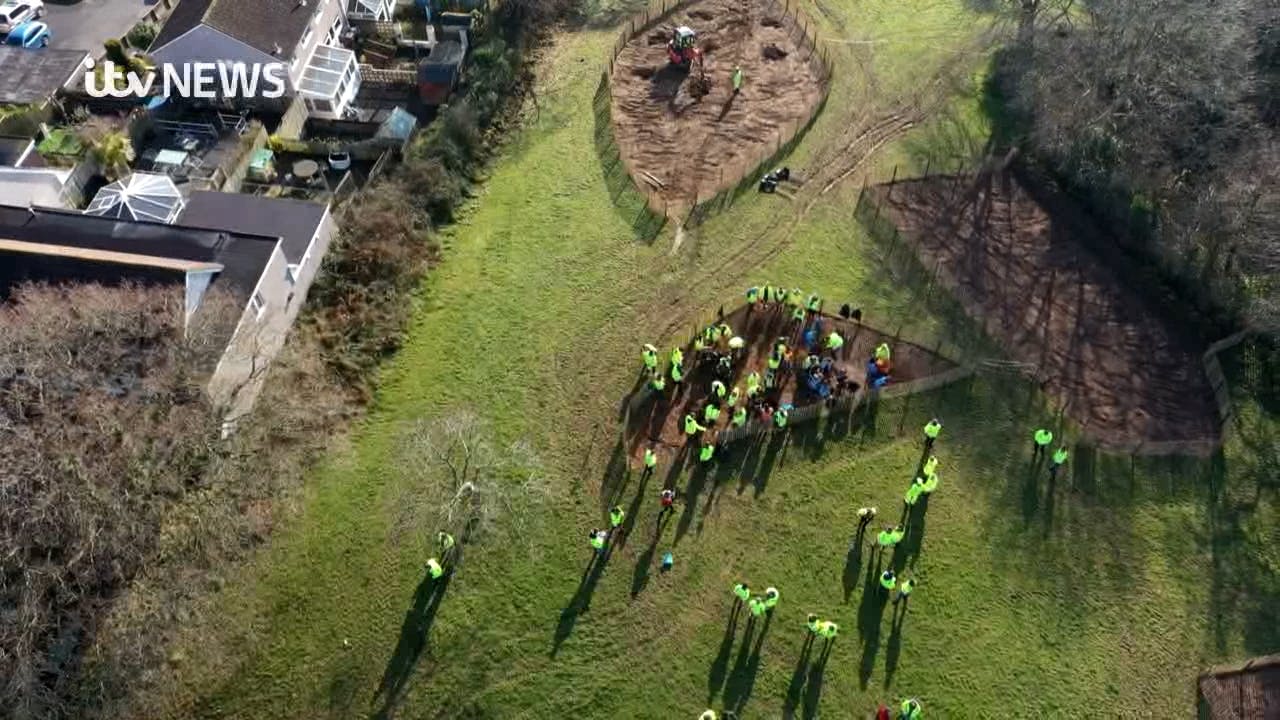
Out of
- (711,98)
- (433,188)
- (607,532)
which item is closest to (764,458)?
(607,532)

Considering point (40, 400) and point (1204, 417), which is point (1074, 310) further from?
point (40, 400)

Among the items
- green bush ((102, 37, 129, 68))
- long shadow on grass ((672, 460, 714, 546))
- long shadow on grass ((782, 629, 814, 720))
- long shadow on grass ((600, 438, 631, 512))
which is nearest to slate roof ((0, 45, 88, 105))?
green bush ((102, 37, 129, 68))

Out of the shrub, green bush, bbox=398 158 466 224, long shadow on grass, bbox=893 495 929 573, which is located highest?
green bush, bbox=398 158 466 224

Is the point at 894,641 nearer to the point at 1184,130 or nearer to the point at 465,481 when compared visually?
the point at 465,481

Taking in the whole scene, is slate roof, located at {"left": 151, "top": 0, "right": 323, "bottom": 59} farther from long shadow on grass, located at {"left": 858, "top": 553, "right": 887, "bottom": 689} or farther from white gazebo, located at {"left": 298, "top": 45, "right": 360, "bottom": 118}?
long shadow on grass, located at {"left": 858, "top": 553, "right": 887, "bottom": 689}

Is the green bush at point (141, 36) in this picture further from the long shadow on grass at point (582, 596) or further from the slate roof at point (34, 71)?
the long shadow on grass at point (582, 596)

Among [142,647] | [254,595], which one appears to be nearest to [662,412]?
[254,595]

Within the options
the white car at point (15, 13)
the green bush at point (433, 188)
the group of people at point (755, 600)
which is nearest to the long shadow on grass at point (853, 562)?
the group of people at point (755, 600)
